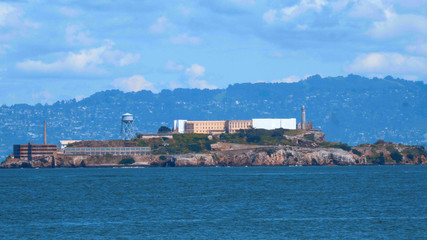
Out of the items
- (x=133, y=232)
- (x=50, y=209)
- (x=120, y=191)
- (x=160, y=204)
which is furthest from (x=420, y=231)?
(x=120, y=191)

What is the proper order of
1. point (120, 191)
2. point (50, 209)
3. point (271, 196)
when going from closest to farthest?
point (50, 209), point (271, 196), point (120, 191)

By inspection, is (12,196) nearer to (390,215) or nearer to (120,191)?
(120,191)

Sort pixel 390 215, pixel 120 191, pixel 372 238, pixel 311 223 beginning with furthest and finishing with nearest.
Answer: pixel 120 191
pixel 390 215
pixel 311 223
pixel 372 238

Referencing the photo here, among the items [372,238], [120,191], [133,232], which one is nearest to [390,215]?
[372,238]

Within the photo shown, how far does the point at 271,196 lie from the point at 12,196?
1415 inches

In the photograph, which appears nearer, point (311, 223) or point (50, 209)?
point (311, 223)

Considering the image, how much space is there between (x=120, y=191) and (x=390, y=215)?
4784cm

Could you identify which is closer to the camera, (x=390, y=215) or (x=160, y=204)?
(x=390, y=215)

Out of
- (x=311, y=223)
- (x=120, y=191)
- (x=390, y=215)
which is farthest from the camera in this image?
(x=120, y=191)

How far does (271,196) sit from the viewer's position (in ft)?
316

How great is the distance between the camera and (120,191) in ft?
358

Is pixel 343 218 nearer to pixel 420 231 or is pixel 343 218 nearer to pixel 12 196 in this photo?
pixel 420 231

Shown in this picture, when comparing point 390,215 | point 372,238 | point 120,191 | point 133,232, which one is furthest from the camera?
point 120,191

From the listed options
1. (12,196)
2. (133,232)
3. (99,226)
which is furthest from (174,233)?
(12,196)
